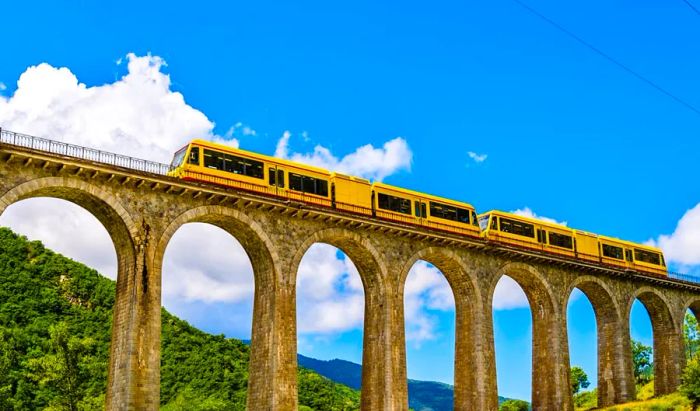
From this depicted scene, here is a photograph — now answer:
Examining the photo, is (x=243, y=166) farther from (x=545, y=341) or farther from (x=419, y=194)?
(x=545, y=341)

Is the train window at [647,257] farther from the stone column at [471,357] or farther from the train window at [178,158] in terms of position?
the train window at [178,158]

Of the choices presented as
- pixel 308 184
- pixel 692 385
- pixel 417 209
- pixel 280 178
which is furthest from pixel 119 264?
pixel 692 385

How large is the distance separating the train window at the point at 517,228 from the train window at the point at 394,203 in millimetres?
8801

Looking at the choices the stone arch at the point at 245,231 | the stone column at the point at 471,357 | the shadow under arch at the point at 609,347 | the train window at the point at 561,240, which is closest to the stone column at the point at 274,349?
the stone arch at the point at 245,231

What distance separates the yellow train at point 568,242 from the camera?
53.2 meters

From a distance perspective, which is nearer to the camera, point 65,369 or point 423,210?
point 65,369

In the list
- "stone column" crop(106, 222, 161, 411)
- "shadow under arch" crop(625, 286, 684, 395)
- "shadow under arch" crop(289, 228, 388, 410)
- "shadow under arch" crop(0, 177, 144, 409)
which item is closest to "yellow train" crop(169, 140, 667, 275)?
"shadow under arch" crop(289, 228, 388, 410)

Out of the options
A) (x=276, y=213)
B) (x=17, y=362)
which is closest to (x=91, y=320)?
(x=17, y=362)

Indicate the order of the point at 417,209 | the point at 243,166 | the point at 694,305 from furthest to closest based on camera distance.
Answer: the point at 694,305 → the point at 417,209 → the point at 243,166

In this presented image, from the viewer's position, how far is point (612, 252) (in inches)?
2381

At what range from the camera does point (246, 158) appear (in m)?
41.1

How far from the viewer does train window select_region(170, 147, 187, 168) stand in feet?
131

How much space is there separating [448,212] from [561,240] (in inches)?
450

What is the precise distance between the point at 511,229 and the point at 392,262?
11.3 meters
